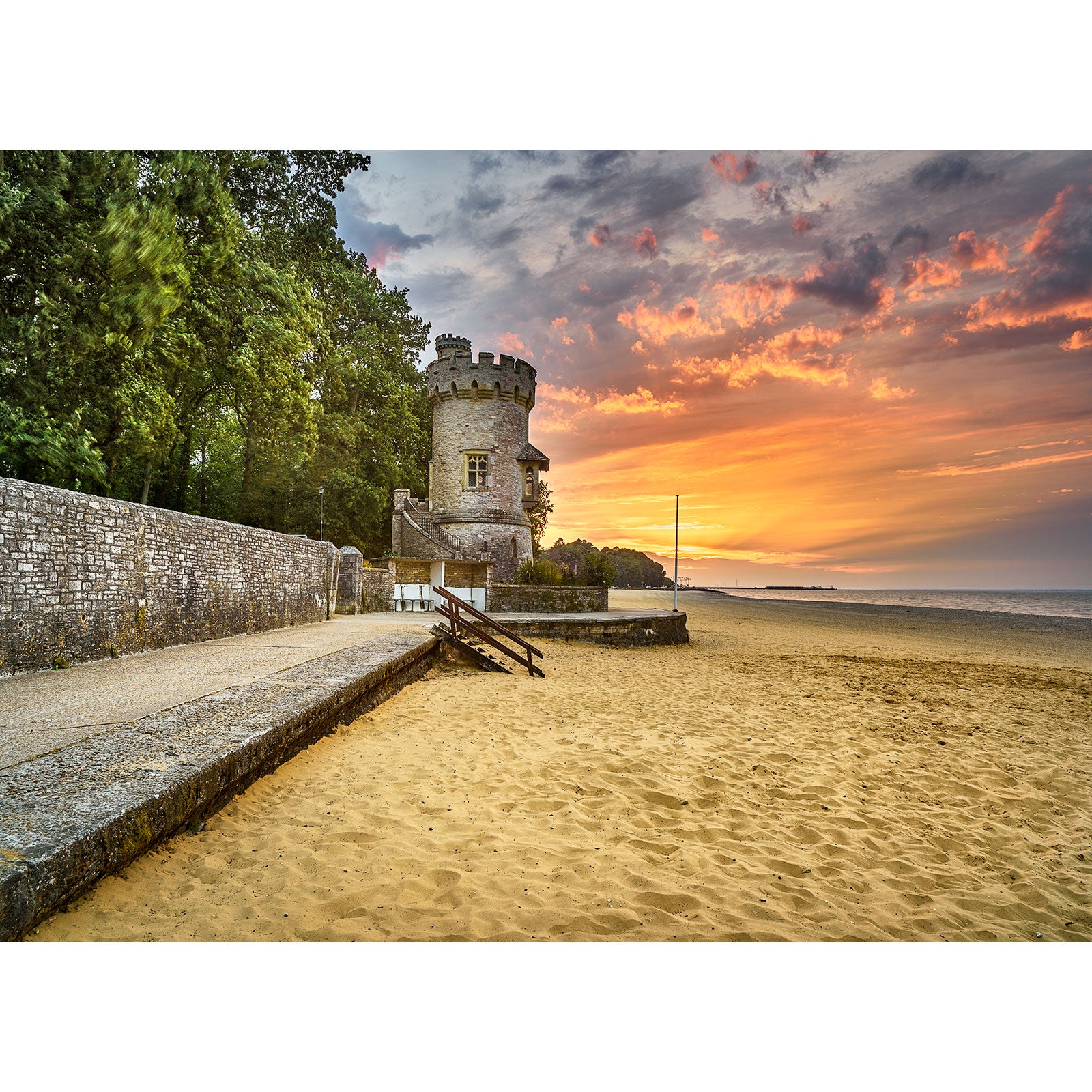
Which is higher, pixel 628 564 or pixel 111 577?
pixel 628 564

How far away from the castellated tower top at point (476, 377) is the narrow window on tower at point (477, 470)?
2.50 meters

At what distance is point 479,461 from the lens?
22828mm

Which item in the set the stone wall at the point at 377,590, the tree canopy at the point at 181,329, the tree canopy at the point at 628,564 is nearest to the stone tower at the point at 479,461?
the tree canopy at the point at 181,329

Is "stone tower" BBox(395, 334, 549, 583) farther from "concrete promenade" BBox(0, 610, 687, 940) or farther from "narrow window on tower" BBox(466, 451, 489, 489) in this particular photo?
"concrete promenade" BBox(0, 610, 687, 940)

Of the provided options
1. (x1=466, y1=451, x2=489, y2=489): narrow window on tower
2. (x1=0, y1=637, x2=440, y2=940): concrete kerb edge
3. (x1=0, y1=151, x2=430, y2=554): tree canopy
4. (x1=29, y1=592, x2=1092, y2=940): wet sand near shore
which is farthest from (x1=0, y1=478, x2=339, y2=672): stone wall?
(x1=466, y1=451, x2=489, y2=489): narrow window on tower

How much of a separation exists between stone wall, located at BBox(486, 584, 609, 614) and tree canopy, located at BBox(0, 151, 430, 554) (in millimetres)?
6796

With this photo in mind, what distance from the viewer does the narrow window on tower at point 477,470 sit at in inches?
891

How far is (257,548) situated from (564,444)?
30.4ft

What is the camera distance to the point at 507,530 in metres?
22.6

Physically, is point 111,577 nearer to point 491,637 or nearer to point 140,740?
point 140,740

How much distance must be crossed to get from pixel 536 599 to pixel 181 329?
421 inches

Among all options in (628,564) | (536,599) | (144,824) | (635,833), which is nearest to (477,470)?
(536,599)
